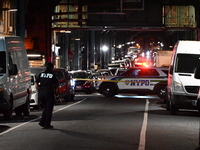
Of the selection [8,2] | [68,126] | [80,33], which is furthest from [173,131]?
[80,33]

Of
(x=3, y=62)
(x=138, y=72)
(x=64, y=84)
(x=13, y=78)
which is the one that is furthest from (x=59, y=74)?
(x=3, y=62)

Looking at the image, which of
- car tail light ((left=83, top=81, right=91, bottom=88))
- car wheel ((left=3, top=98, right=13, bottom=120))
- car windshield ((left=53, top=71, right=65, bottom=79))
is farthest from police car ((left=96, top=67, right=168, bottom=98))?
car wheel ((left=3, top=98, right=13, bottom=120))

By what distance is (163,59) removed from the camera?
Answer: 45219 mm

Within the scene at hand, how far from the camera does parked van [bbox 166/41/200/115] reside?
20.6 m

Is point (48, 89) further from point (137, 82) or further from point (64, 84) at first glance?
point (137, 82)

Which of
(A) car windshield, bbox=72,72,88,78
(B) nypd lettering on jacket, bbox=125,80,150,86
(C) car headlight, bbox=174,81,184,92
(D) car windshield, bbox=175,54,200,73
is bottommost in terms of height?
(B) nypd lettering on jacket, bbox=125,80,150,86

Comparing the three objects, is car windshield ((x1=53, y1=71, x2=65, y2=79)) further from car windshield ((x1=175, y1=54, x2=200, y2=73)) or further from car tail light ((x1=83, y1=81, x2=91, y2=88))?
car windshield ((x1=175, y1=54, x2=200, y2=73))

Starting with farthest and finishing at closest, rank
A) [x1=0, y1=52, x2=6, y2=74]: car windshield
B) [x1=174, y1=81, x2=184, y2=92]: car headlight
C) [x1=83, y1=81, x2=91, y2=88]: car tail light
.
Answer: [x1=83, y1=81, x2=91, y2=88]: car tail light → [x1=174, y1=81, x2=184, y2=92]: car headlight → [x1=0, y1=52, x2=6, y2=74]: car windshield

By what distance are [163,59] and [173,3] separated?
474 centimetres

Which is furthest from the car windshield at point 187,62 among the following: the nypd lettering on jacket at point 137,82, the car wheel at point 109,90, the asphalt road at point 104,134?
the car wheel at point 109,90

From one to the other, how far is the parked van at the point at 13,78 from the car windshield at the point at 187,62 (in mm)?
5443

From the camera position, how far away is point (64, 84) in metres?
30.7

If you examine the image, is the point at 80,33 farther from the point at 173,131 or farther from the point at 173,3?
the point at 173,131

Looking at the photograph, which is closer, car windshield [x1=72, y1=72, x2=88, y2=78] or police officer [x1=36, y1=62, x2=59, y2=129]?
police officer [x1=36, y1=62, x2=59, y2=129]
